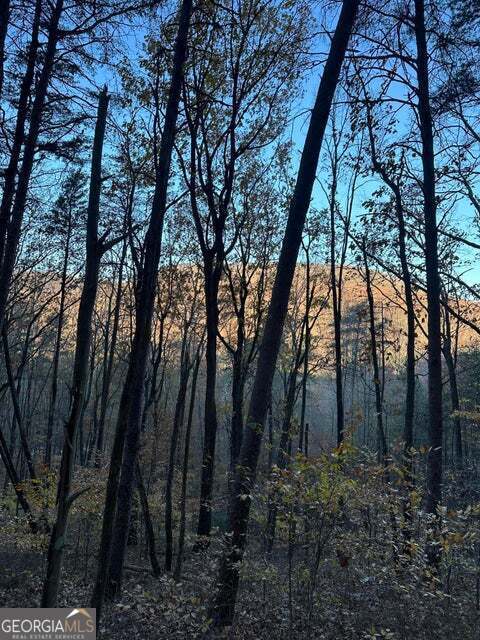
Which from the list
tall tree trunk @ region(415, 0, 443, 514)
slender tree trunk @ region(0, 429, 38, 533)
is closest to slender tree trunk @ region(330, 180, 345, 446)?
tall tree trunk @ region(415, 0, 443, 514)

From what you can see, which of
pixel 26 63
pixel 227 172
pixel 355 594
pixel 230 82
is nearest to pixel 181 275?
pixel 227 172

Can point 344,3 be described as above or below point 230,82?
below

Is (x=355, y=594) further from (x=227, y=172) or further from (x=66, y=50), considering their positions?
(x=66, y=50)

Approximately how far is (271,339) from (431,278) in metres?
4.38

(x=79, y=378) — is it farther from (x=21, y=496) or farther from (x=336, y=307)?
(x=336, y=307)

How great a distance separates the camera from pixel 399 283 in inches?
672

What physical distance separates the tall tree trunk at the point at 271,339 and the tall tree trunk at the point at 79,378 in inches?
67.0

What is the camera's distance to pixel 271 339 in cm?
518

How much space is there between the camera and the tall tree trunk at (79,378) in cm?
438

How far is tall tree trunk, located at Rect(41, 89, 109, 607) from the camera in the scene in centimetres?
438

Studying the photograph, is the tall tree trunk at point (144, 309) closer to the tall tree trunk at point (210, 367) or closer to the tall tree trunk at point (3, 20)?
the tall tree trunk at point (3, 20)

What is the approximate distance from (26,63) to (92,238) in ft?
15.3

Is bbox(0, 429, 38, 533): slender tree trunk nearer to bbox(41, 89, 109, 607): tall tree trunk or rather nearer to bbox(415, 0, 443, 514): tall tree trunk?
bbox(41, 89, 109, 607): tall tree trunk

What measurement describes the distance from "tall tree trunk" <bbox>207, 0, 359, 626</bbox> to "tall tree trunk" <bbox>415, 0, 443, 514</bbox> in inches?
135
